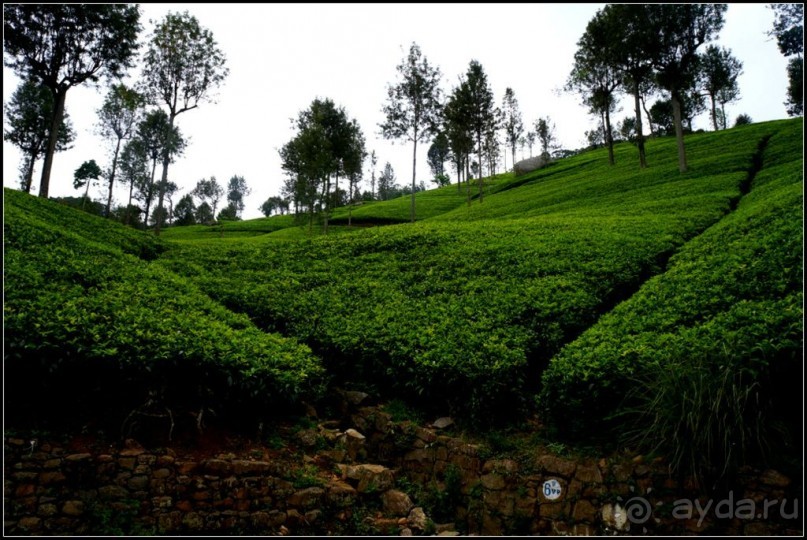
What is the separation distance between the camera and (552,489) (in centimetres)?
641

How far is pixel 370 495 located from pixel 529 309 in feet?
18.7

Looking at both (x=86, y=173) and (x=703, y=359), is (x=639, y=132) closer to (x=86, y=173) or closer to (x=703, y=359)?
(x=703, y=359)

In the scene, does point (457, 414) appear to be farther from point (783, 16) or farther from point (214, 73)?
point (783, 16)

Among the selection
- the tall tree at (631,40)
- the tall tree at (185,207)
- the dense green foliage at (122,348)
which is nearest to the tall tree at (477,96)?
the tall tree at (631,40)

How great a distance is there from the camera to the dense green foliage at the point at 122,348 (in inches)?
268

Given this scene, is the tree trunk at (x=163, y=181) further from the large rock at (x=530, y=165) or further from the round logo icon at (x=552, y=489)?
the large rock at (x=530, y=165)

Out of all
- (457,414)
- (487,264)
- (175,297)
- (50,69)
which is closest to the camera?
(457,414)

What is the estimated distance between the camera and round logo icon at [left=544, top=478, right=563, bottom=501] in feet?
20.8

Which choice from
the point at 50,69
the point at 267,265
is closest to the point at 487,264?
the point at 267,265

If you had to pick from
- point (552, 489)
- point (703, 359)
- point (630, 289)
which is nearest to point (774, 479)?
point (703, 359)

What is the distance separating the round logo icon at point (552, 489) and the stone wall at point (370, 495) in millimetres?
18

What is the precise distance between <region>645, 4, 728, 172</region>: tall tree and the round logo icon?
32523 millimetres

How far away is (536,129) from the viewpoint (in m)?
92.6

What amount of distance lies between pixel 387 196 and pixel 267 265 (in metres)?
106
